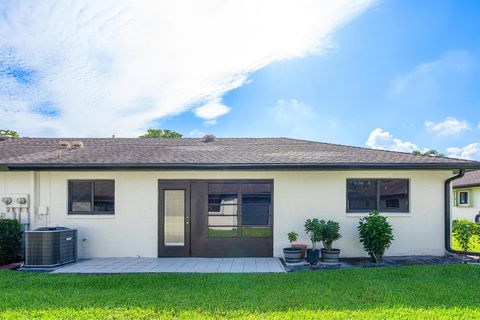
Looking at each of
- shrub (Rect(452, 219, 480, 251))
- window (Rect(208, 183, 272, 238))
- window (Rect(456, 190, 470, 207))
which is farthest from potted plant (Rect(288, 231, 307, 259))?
window (Rect(456, 190, 470, 207))

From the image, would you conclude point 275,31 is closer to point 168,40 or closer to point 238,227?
point 168,40

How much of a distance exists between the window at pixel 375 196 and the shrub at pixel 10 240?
9.06m

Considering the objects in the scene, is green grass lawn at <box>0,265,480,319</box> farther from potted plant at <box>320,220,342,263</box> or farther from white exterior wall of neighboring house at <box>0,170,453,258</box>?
white exterior wall of neighboring house at <box>0,170,453,258</box>

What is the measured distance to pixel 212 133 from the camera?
13945 millimetres

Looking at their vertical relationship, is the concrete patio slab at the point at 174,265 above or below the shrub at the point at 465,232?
below

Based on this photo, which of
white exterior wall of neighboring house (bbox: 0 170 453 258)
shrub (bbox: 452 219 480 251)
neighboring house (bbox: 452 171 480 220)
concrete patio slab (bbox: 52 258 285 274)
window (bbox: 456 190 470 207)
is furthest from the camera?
window (bbox: 456 190 470 207)

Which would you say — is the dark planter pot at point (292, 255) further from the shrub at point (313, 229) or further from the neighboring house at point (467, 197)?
the neighboring house at point (467, 197)

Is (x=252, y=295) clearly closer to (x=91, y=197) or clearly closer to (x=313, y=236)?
(x=313, y=236)

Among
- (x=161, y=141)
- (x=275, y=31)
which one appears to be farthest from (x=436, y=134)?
(x=161, y=141)

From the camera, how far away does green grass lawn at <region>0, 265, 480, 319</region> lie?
199 inches

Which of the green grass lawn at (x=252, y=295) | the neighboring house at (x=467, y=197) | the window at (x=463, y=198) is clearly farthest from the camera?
the window at (x=463, y=198)

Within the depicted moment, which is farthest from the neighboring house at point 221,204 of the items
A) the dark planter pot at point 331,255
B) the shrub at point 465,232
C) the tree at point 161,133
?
the tree at point 161,133

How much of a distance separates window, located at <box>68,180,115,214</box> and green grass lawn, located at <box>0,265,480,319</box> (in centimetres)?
232

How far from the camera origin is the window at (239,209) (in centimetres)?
945
